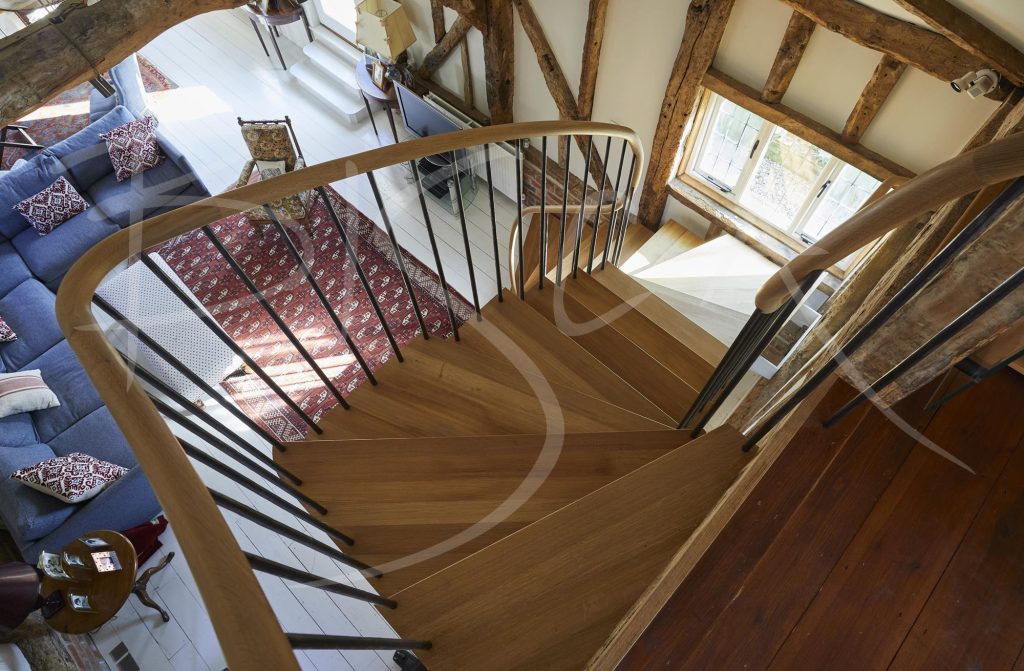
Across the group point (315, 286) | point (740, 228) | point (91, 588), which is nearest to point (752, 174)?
point (740, 228)

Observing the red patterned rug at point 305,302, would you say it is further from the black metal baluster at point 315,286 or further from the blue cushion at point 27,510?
the black metal baluster at point 315,286

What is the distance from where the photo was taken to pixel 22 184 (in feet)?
14.9

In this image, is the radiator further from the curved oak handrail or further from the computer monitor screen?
the curved oak handrail

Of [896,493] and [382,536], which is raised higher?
[896,493]

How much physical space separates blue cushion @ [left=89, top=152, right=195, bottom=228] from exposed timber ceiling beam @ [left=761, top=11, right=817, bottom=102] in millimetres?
4348

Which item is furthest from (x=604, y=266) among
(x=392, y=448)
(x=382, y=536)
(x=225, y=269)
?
(x=225, y=269)

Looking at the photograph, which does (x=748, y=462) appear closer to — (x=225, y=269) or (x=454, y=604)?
(x=454, y=604)

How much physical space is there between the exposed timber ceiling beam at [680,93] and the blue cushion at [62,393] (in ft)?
13.5

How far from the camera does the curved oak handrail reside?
0.89m

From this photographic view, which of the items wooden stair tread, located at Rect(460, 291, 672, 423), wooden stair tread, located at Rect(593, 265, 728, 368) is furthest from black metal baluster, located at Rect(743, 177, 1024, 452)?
wooden stair tread, located at Rect(593, 265, 728, 368)

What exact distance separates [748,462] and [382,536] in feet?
3.35

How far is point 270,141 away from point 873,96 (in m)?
4.34

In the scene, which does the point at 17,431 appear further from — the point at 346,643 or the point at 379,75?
the point at 379,75

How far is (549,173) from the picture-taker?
5.41 m
